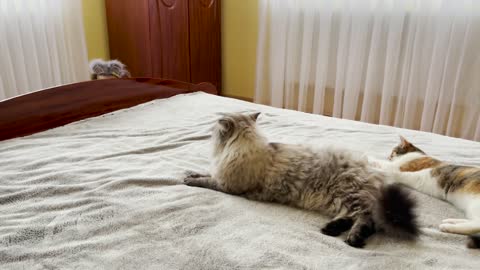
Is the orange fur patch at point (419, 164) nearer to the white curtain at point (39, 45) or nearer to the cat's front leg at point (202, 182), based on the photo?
the cat's front leg at point (202, 182)

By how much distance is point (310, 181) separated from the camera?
3.77 ft

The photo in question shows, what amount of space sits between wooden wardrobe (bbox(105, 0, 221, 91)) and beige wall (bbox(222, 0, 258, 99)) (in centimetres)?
22

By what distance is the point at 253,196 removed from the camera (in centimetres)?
120

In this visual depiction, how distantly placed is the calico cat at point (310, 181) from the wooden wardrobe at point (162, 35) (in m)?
2.20

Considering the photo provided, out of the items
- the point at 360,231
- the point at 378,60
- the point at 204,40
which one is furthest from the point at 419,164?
the point at 204,40

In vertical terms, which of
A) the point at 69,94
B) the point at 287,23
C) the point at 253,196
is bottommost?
the point at 253,196

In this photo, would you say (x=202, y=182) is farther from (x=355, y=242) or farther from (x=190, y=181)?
(x=355, y=242)

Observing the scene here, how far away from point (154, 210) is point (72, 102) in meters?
1.07

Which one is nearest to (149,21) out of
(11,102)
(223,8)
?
(223,8)

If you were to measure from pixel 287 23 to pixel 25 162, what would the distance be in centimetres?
261

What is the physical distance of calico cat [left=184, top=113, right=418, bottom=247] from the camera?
3.26 ft

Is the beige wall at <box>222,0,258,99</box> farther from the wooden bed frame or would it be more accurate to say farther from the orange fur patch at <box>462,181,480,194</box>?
the orange fur patch at <box>462,181,480,194</box>

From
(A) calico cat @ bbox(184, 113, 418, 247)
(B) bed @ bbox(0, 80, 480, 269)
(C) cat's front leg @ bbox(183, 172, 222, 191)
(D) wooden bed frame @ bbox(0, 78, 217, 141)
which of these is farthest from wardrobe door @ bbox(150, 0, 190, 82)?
(C) cat's front leg @ bbox(183, 172, 222, 191)

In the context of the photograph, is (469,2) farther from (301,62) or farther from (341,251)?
(341,251)
